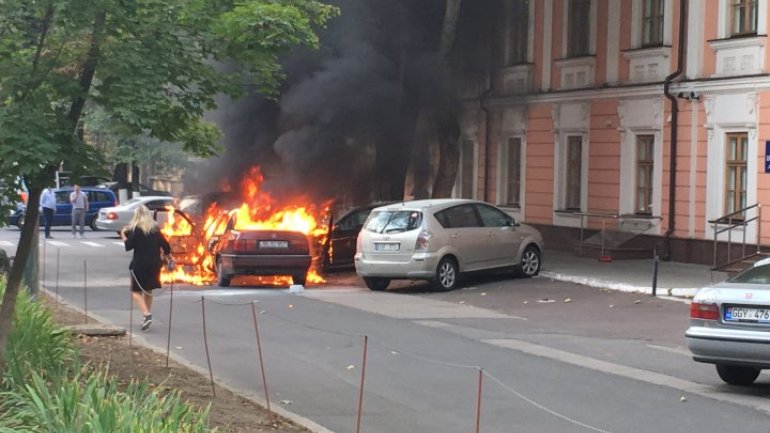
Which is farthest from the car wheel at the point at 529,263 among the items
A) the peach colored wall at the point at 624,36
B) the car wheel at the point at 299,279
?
the peach colored wall at the point at 624,36

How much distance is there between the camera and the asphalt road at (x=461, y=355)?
10.1 metres

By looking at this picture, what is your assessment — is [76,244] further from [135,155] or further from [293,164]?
[135,155]

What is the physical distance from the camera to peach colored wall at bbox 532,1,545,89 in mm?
30977

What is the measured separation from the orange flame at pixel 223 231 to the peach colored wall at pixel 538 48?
860 cm

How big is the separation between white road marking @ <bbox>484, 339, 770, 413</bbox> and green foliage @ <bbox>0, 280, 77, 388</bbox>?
5.33 m

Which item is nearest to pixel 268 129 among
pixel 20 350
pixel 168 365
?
pixel 168 365

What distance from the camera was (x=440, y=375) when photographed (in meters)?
12.1

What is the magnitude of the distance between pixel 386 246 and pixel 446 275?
46.1 inches

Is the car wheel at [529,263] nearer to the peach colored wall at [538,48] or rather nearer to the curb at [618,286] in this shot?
the curb at [618,286]

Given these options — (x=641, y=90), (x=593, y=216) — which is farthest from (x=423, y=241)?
(x=593, y=216)

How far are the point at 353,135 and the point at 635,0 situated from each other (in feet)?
24.1

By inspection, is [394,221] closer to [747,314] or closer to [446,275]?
[446,275]

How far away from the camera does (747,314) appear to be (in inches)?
432

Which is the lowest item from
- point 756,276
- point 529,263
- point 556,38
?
point 529,263
